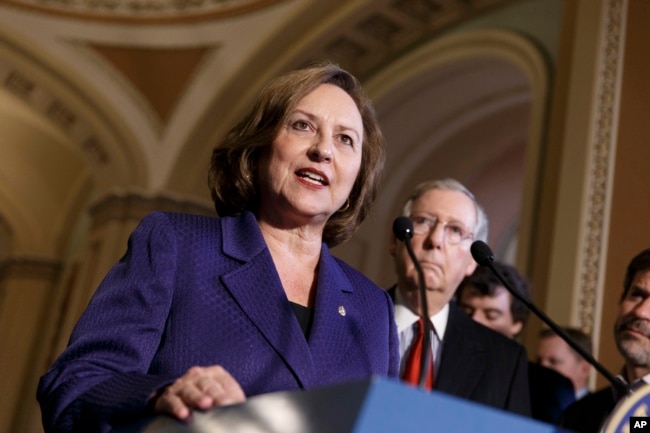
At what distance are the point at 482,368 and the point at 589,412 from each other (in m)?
0.34

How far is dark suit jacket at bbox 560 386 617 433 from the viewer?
114 inches

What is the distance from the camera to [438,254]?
3180mm

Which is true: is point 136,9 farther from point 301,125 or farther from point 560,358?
point 301,125

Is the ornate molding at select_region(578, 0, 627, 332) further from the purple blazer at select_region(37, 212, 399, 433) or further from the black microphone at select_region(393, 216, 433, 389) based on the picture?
the purple blazer at select_region(37, 212, 399, 433)

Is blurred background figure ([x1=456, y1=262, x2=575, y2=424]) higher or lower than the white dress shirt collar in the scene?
higher

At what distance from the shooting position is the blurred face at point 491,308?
397 cm

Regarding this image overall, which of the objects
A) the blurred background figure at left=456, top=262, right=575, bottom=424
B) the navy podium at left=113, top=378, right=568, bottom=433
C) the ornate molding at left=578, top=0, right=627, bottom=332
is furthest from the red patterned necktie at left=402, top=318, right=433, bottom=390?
the ornate molding at left=578, top=0, right=627, bottom=332

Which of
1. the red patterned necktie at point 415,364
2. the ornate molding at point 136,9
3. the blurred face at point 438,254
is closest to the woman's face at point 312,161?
the red patterned necktie at point 415,364

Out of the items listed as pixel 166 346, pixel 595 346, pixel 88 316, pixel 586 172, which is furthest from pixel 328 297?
pixel 586 172

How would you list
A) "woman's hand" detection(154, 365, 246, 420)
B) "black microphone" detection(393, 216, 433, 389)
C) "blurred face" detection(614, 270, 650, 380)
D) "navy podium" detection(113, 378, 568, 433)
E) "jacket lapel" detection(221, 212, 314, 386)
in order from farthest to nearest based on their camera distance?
1. "blurred face" detection(614, 270, 650, 380)
2. "black microphone" detection(393, 216, 433, 389)
3. "jacket lapel" detection(221, 212, 314, 386)
4. "woman's hand" detection(154, 365, 246, 420)
5. "navy podium" detection(113, 378, 568, 433)

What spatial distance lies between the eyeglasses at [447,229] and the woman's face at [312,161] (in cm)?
136

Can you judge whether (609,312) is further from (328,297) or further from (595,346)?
(328,297)

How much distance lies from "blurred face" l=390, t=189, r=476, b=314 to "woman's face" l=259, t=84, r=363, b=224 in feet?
4.04

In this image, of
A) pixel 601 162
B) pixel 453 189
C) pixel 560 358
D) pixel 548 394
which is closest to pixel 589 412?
pixel 548 394
